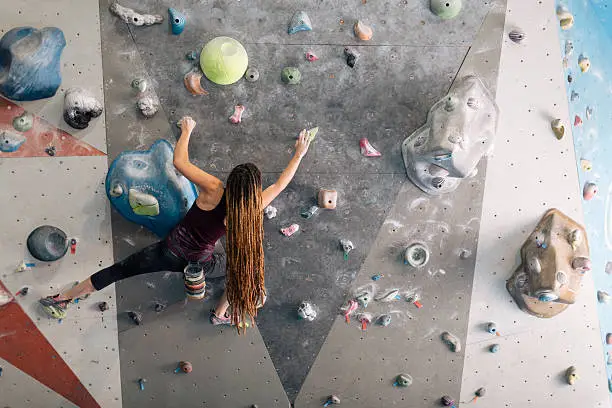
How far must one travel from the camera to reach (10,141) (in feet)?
8.64

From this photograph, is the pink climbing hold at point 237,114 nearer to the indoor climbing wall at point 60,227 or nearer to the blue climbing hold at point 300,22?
the blue climbing hold at point 300,22

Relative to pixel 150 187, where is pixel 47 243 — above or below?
below

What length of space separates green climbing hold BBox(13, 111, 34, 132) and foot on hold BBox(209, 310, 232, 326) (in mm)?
1245

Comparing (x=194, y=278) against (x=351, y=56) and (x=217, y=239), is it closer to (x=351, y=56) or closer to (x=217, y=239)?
(x=217, y=239)

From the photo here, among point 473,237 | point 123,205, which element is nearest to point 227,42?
point 123,205

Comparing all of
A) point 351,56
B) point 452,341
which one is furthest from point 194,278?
point 452,341

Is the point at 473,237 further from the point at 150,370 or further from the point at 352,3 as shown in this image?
the point at 150,370

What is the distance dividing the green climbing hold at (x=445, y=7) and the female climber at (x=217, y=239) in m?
0.86

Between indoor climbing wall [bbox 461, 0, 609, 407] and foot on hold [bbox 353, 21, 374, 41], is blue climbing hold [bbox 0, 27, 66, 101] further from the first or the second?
indoor climbing wall [bbox 461, 0, 609, 407]

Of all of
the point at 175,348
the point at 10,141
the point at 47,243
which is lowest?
the point at 175,348

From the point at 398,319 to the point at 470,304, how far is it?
1.24ft

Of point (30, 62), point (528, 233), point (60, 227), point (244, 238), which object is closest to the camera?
point (244, 238)

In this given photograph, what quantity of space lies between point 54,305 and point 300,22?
71.0 inches

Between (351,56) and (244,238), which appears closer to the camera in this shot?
(244,238)
